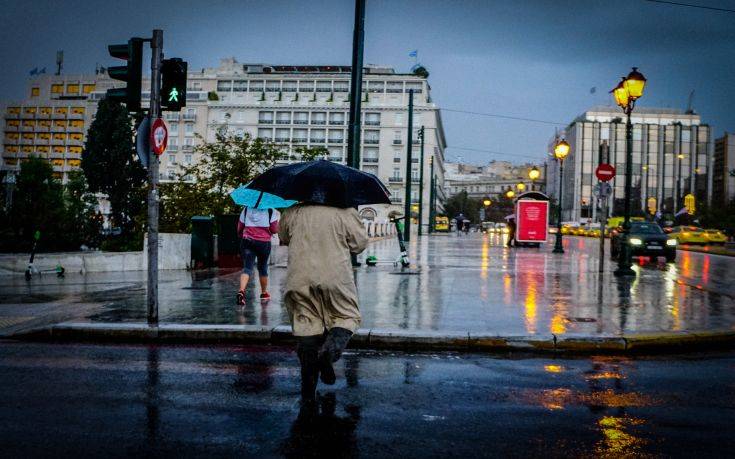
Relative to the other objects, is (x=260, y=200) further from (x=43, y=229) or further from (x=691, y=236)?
(x=691, y=236)

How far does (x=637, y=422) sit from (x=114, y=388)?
13.0 feet

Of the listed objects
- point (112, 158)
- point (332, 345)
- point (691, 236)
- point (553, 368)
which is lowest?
point (553, 368)

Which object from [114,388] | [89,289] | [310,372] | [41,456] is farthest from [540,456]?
[89,289]

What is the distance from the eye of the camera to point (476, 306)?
995 centimetres

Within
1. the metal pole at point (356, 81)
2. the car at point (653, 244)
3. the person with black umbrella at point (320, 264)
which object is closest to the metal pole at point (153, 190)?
the person with black umbrella at point (320, 264)

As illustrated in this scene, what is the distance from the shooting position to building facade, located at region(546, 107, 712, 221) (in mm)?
126875

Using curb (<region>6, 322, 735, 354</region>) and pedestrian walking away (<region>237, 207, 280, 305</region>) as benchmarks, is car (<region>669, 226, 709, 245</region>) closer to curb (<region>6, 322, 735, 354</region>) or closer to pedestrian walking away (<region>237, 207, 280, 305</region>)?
curb (<region>6, 322, 735, 354</region>)

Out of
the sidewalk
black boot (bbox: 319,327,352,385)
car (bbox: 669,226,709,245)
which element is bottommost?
the sidewalk

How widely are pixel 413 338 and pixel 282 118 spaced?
109 metres

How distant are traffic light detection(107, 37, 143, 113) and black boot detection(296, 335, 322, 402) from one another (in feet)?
15.9

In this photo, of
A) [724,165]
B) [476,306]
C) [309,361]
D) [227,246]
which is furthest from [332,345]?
[724,165]

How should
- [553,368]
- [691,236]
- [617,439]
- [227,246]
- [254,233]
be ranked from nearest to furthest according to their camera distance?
[617,439] → [553,368] → [254,233] → [227,246] → [691,236]

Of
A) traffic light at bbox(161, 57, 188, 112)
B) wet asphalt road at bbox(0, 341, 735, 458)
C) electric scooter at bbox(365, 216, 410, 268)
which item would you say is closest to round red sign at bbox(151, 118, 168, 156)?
traffic light at bbox(161, 57, 188, 112)

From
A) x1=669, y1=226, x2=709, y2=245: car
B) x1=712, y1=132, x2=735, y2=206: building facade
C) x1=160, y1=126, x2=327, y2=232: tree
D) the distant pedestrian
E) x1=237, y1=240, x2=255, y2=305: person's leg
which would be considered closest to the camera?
x1=237, y1=240, x2=255, y2=305: person's leg
